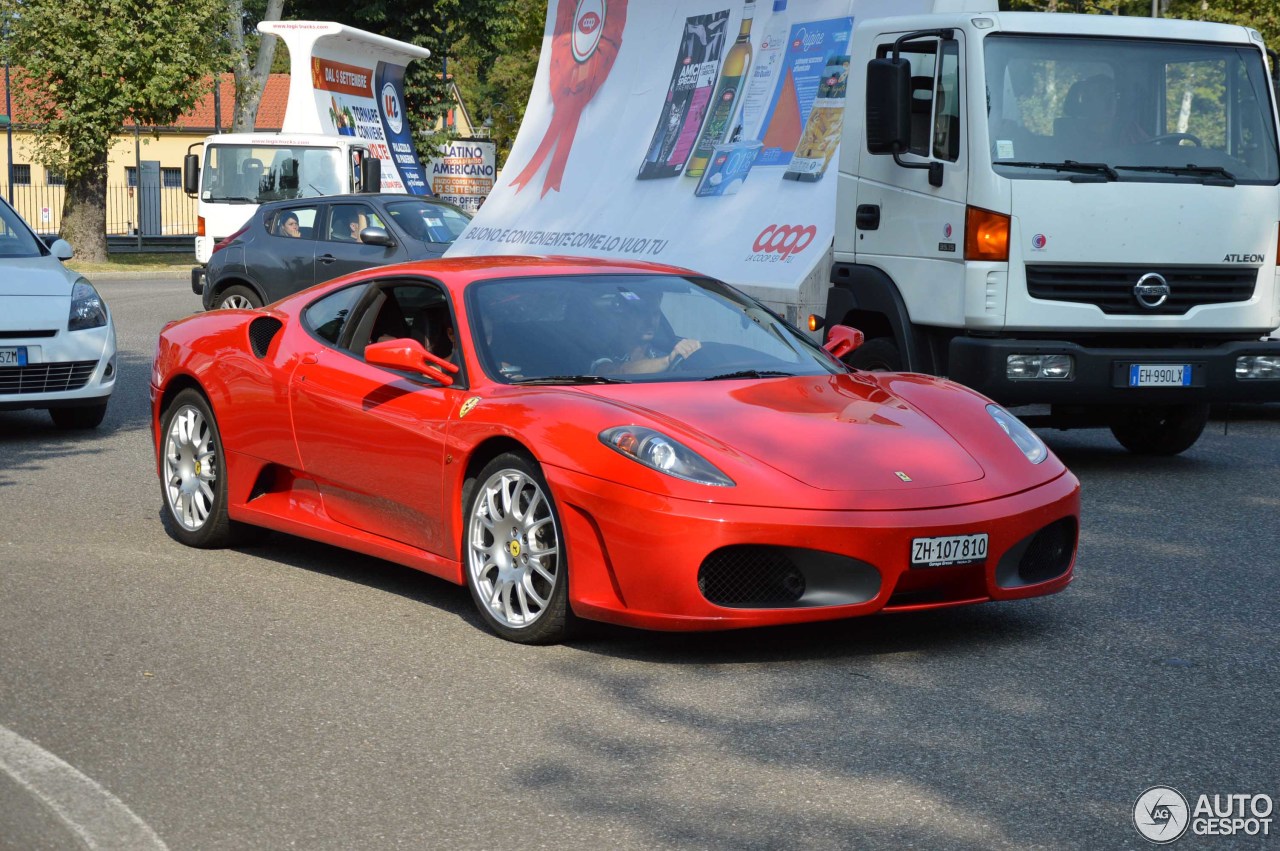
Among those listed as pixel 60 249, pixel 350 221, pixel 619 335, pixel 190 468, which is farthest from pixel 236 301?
pixel 619 335

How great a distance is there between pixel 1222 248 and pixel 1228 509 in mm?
1739

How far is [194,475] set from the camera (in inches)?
297

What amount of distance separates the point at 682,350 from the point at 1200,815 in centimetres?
296

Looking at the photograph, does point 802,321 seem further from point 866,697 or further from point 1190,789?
point 1190,789

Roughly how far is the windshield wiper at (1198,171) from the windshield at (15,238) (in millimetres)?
7171

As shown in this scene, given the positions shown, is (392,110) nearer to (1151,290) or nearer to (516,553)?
(1151,290)

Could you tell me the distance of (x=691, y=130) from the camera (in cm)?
1488

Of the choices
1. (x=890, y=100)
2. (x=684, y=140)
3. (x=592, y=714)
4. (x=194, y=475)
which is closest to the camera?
(x=592, y=714)

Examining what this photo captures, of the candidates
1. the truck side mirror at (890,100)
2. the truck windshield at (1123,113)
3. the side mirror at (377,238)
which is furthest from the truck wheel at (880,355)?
the side mirror at (377,238)

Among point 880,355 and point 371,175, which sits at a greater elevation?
point 371,175

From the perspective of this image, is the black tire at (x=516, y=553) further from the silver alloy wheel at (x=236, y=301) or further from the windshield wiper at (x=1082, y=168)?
the silver alloy wheel at (x=236, y=301)

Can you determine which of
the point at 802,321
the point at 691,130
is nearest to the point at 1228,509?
the point at 802,321

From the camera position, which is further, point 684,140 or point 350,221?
point 350,221

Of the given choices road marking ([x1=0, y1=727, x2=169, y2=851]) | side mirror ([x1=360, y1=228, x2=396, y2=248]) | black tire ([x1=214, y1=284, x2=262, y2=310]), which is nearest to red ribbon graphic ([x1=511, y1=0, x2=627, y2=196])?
side mirror ([x1=360, y1=228, x2=396, y2=248])
